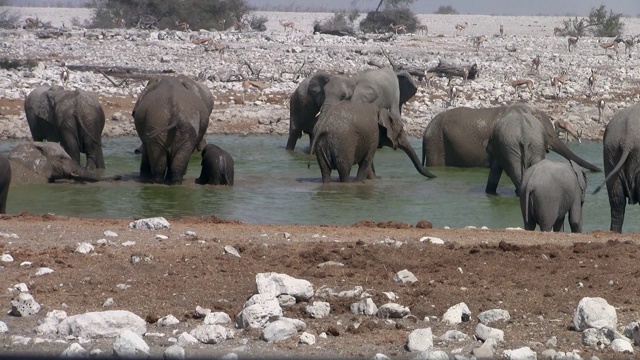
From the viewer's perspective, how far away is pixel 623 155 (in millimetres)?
11844

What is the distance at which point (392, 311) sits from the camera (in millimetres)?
6980

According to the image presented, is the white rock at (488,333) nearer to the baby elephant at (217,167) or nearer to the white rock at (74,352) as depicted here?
the white rock at (74,352)

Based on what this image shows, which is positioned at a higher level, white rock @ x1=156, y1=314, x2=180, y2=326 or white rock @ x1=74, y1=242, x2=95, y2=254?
white rock @ x1=156, y1=314, x2=180, y2=326

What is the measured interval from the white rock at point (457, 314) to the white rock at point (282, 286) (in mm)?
860

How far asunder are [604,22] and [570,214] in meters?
38.6

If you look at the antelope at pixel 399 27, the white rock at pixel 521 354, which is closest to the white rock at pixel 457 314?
the white rock at pixel 521 354

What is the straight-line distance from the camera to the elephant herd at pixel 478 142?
1190 cm

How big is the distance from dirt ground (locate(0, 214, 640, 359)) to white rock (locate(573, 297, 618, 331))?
89 millimetres

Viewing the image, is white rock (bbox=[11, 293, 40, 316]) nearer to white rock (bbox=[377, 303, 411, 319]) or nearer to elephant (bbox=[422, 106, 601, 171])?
white rock (bbox=[377, 303, 411, 319])

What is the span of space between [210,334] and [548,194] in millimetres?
6030

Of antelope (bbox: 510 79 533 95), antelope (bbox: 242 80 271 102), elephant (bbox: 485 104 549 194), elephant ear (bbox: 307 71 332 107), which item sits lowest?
antelope (bbox: 242 80 271 102)

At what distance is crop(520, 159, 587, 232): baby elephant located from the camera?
11.8 meters

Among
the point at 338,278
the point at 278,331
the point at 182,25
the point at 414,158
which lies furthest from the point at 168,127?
the point at 182,25

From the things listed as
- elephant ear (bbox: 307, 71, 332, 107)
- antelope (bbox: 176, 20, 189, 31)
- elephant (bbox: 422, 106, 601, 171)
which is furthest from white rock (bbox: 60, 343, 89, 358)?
antelope (bbox: 176, 20, 189, 31)
